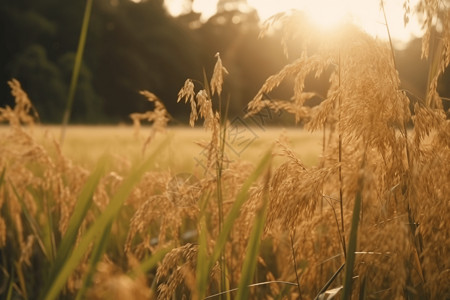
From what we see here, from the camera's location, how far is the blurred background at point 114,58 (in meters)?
31.9

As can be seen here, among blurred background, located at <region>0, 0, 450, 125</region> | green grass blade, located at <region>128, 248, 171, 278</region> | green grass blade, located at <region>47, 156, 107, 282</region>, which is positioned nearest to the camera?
green grass blade, located at <region>128, 248, 171, 278</region>

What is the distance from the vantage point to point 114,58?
38.0 meters

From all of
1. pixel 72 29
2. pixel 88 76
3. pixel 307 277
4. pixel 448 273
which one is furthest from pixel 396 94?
pixel 72 29

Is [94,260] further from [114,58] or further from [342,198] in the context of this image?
Answer: [114,58]

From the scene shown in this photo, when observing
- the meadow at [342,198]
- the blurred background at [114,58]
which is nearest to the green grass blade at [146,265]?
the meadow at [342,198]

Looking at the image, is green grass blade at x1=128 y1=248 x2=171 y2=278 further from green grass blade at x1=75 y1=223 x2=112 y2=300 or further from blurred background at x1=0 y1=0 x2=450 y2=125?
blurred background at x1=0 y1=0 x2=450 y2=125

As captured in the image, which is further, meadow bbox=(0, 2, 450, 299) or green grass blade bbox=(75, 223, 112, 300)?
meadow bbox=(0, 2, 450, 299)

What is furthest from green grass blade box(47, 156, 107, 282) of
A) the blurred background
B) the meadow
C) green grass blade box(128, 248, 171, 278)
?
the blurred background

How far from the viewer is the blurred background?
31922 millimetres

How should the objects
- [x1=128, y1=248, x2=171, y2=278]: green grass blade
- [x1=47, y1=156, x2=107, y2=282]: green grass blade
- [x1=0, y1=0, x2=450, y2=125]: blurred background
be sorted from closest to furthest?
[x1=128, y1=248, x2=171, y2=278]: green grass blade → [x1=47, y1=156, x2=107, y2=282]: green grass blade → [x1=0, y1=0, x2=450, y2=125]: blurred background

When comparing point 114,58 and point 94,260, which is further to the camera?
point 114,58

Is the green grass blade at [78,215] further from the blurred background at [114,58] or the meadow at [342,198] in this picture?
the blurred background at [114,58]

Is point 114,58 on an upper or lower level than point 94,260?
upper

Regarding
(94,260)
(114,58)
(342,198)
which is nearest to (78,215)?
(94,260)
